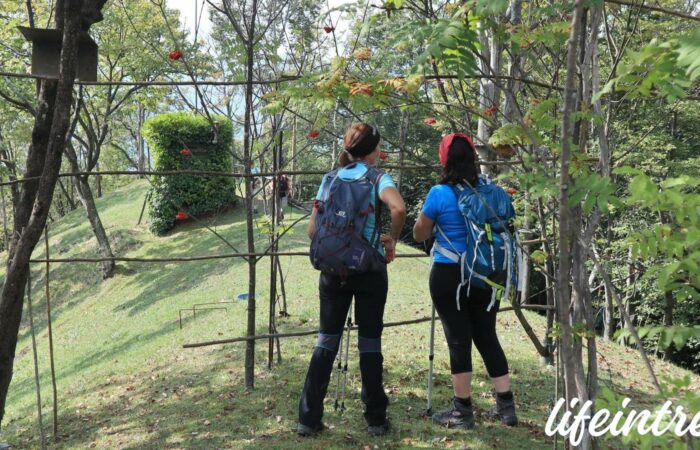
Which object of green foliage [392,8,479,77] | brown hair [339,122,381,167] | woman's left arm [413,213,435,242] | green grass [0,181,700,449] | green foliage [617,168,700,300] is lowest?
green grass [0,181,700,449]

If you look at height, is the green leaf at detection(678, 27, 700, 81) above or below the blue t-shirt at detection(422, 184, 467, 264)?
above

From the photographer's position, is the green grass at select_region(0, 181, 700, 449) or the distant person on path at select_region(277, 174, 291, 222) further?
the distant person on path at select_region(277, 174, 291, 222)

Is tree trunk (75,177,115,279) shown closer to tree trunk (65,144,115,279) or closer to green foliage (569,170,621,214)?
tree trunk (65,144,115,279)

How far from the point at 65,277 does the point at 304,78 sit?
1444cm

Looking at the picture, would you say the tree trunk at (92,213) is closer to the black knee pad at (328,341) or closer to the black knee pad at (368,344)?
the black knee pad at (328,341)

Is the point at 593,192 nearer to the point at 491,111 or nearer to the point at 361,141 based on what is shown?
the point at 491,111

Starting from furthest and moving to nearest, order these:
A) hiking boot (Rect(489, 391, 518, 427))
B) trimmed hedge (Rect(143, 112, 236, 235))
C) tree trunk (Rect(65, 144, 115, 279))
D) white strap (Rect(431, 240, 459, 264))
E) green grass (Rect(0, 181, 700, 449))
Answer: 1. trimmed hedge (Rect(143, 112, 236, 235))
2. tree trunk (Rect(65, 144, 115, 279))
3. green grass (Rect(0, 181, 700, 449))
4. hiking boot (Rect(489, 391, 518, 427))
5. white strap (Rect(431, 240, 459, 264))

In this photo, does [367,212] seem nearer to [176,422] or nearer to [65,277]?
[176,422]

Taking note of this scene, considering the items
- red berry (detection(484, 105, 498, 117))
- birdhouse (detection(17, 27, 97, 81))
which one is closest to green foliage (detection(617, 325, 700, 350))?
red berry (detection(484, 105, 498, 117))

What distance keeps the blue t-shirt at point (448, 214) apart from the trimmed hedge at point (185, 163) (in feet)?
41.2

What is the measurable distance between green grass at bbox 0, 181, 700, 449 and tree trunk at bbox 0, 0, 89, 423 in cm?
107

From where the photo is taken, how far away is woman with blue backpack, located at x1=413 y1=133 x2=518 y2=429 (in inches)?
122

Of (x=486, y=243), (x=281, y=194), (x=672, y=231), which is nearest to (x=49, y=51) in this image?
(x=486, y=243)

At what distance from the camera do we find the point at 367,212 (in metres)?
3.12
